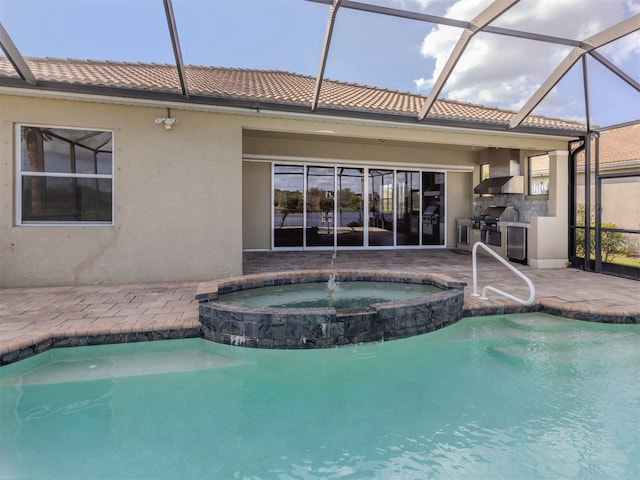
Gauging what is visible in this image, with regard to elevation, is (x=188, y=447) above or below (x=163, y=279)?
below

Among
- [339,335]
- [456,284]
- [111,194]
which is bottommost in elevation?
[339,335]

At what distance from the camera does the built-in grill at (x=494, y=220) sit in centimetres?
1080

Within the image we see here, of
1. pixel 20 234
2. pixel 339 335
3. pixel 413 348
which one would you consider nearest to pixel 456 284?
pixel 413 348

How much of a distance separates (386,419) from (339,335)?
4.92ft

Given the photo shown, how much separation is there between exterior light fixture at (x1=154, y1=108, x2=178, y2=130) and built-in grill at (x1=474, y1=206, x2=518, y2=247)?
9096 mm

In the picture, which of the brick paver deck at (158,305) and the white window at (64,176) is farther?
the white window at (64,176)

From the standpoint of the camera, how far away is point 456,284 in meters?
6.37

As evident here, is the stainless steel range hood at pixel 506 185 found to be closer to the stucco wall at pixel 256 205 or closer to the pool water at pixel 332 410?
the pool water at pixel 332 410

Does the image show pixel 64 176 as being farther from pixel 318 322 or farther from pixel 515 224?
pixel 515 224

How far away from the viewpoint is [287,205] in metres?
12.1

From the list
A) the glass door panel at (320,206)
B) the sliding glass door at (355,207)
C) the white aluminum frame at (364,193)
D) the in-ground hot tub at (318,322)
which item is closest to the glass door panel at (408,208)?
the sliding glass door at (355,207)

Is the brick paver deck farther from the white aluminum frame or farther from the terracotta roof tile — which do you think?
the terracotta roof tile

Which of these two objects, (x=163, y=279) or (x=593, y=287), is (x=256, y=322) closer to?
(x=163, y=279)

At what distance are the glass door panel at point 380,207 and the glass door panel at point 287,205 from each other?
2.47 metres
